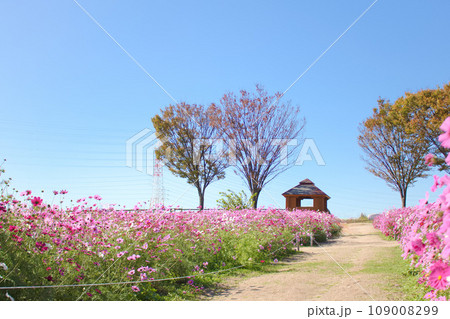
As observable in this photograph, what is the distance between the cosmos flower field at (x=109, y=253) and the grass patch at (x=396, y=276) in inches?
84.2

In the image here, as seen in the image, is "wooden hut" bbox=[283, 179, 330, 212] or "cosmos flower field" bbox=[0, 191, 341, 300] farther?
"wooden hut" bbox=[283, 179, 330, 212]

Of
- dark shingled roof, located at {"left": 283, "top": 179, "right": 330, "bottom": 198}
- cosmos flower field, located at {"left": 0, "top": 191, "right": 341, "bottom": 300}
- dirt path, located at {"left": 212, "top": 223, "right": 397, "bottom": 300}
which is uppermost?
dark shingled roof, located at {"left": 283, "top": 179, "right": 330, "bottom": 198}

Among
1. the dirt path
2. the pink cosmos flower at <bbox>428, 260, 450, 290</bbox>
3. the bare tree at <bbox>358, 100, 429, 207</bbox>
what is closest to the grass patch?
the dirt path

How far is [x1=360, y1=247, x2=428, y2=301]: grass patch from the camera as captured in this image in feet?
14.9

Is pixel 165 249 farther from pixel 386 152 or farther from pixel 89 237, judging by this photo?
pixel 386 152

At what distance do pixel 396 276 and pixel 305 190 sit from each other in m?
17.1

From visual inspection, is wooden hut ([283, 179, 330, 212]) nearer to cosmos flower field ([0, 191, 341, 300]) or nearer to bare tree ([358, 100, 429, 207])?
bare tree ([358, 100, 429, 207])

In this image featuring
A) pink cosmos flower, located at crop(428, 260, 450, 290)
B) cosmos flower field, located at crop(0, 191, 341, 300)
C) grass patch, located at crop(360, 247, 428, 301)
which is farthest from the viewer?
grass patch, located at crop(360, 247, 428, 301)

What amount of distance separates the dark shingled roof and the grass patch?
14.1 meters

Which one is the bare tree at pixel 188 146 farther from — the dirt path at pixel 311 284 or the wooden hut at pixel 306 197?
the dirt path at pixel 311 284

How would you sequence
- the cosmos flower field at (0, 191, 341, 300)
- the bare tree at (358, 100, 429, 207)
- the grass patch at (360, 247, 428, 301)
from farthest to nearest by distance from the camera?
1. the bare tree at (358, 100, 429, 207)
2. the grass patch at (360, 247, 428, 301)
3. the cosmos flower field at (0, 191, 341, 300)

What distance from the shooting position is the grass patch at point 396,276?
14.9 feet

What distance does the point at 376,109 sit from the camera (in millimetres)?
21547
